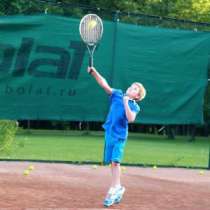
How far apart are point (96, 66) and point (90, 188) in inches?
116

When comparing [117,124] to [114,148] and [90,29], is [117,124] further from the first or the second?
[90,29]

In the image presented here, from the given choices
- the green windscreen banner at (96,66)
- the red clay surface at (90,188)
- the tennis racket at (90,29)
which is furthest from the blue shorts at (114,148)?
the green windscreen banner at (96,66)

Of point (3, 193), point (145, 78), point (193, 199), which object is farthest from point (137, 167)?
point (3, 193)

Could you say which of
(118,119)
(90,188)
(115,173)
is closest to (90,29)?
(118,119)

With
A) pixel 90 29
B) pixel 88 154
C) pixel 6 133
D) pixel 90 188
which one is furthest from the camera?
pixel 88 154

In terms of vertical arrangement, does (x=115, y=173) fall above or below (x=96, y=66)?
below

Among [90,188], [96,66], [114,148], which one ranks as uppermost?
[96,66]

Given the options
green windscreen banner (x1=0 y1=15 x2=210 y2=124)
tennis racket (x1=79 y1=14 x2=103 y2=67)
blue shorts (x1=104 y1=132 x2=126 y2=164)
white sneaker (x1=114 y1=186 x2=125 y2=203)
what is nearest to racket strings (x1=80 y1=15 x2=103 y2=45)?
tennis racket (x1=79 y1=14 x2=103 y2=67)

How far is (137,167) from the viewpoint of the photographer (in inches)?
410

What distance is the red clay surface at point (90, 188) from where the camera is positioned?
21.4 ft

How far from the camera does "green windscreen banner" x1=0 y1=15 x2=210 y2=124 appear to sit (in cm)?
969

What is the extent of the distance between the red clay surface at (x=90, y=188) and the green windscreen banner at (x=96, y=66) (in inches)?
35.9

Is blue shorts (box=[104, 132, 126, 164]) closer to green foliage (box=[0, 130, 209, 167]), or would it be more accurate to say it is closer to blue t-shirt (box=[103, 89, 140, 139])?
blue t-shirt (box=[103, 89, 140, 139])

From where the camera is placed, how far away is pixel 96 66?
33.4 ft
